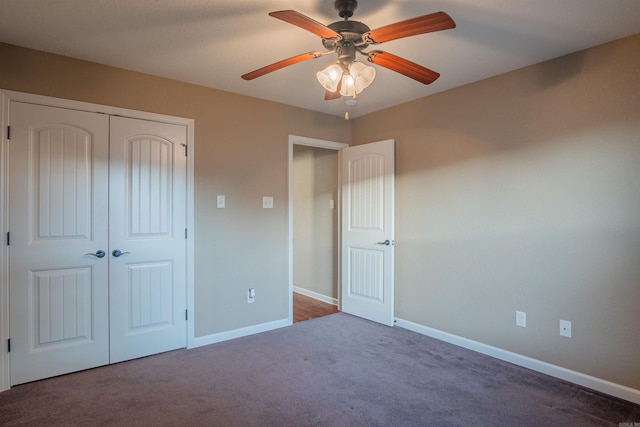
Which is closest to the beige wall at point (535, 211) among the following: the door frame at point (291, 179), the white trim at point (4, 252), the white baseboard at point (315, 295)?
the door frame at point (291, 179)

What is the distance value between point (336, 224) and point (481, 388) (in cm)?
270

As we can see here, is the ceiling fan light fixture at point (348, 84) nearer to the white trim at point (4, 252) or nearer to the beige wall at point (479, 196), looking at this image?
the beige wall at point (479, 196)

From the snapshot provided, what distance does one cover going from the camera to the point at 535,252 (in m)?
2.77

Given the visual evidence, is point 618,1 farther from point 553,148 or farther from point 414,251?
point 414,251

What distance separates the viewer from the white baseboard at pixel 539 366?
234cm

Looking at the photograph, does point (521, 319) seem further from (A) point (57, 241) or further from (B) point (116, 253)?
(A) point (57, 241)

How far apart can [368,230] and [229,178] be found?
168 centimetres

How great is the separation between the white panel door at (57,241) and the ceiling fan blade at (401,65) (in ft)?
7.36

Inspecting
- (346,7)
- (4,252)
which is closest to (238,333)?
(4,252)

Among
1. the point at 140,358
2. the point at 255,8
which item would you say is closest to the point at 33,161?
the point at 140,358

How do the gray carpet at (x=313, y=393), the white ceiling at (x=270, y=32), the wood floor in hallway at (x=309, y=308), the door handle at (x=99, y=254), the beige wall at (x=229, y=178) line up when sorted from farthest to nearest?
the wood floor in hallway at (x=309, y=308) → the beige wall at (x=229, y=178) → the door handle at (x=99, y=254) → the gray carpet at (x=313, y=393) → the white ceiling at (x=270, y=32)

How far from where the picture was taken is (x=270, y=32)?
2.25m

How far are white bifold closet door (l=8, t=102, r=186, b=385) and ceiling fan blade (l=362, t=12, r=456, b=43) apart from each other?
2.13 metres

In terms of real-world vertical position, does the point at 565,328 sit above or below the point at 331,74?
below
